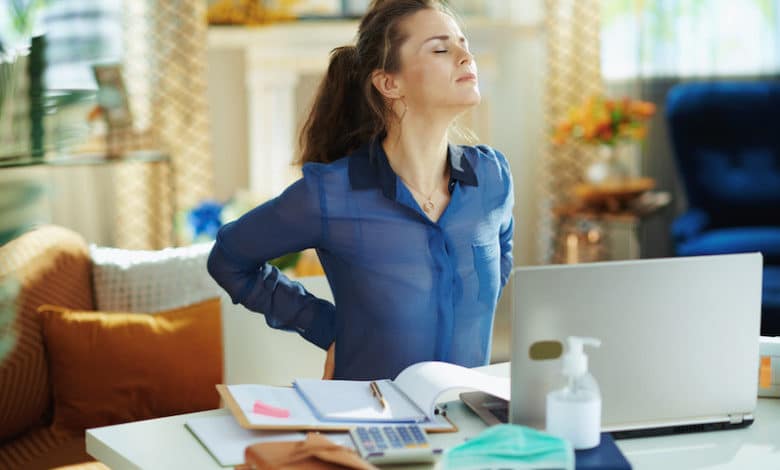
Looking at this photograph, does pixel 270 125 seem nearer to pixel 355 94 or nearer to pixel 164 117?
pixel 164 117

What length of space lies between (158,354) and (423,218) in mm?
855

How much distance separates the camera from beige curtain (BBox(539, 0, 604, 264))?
15.4 ft

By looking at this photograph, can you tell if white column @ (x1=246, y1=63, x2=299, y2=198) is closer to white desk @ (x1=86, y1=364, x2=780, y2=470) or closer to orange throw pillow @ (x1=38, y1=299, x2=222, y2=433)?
orange throw pillow @ (x1=38, y1=299, x2=222, y2=433)

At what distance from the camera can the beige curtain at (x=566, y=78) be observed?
15.4 feet

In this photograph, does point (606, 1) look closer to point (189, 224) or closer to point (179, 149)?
point (179, 149)

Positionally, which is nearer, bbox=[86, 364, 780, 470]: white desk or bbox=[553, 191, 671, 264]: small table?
bbox=[86, 364, 780, 470]: white desk

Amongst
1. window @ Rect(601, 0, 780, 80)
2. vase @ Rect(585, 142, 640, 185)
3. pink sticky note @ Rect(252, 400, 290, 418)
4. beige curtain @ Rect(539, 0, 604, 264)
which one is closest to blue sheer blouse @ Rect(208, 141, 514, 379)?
pink sticky note @ Rect(252, 400, 290, 418)

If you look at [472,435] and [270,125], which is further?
[270,125]

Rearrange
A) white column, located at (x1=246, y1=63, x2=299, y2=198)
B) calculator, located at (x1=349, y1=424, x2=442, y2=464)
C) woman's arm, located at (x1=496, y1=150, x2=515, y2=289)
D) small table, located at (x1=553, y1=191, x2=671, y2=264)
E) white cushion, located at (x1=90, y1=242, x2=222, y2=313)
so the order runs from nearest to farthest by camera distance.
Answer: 1. calculator, located at (x1=349, y1=424, x2=442, y2=464)
2. woman's arm, located at (x1=496, y1=150, x2=515, y2=289)
3. white cushion, located at (x1=90, y1=242, x2=222, y2=313)
4. small table, located at (x1=553, y1=191, x2=671, y2=264)
5. white column, located at (x1=246, y1=63, x2=299, y2=198)

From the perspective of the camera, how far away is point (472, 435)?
1416 millimetres

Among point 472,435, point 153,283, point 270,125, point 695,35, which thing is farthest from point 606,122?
point 472,435

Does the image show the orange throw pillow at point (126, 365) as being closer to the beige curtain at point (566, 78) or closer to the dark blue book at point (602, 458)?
the dark blue book at point (602, 458)

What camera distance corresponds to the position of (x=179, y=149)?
4.45 m

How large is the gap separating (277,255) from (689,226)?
104 inches
